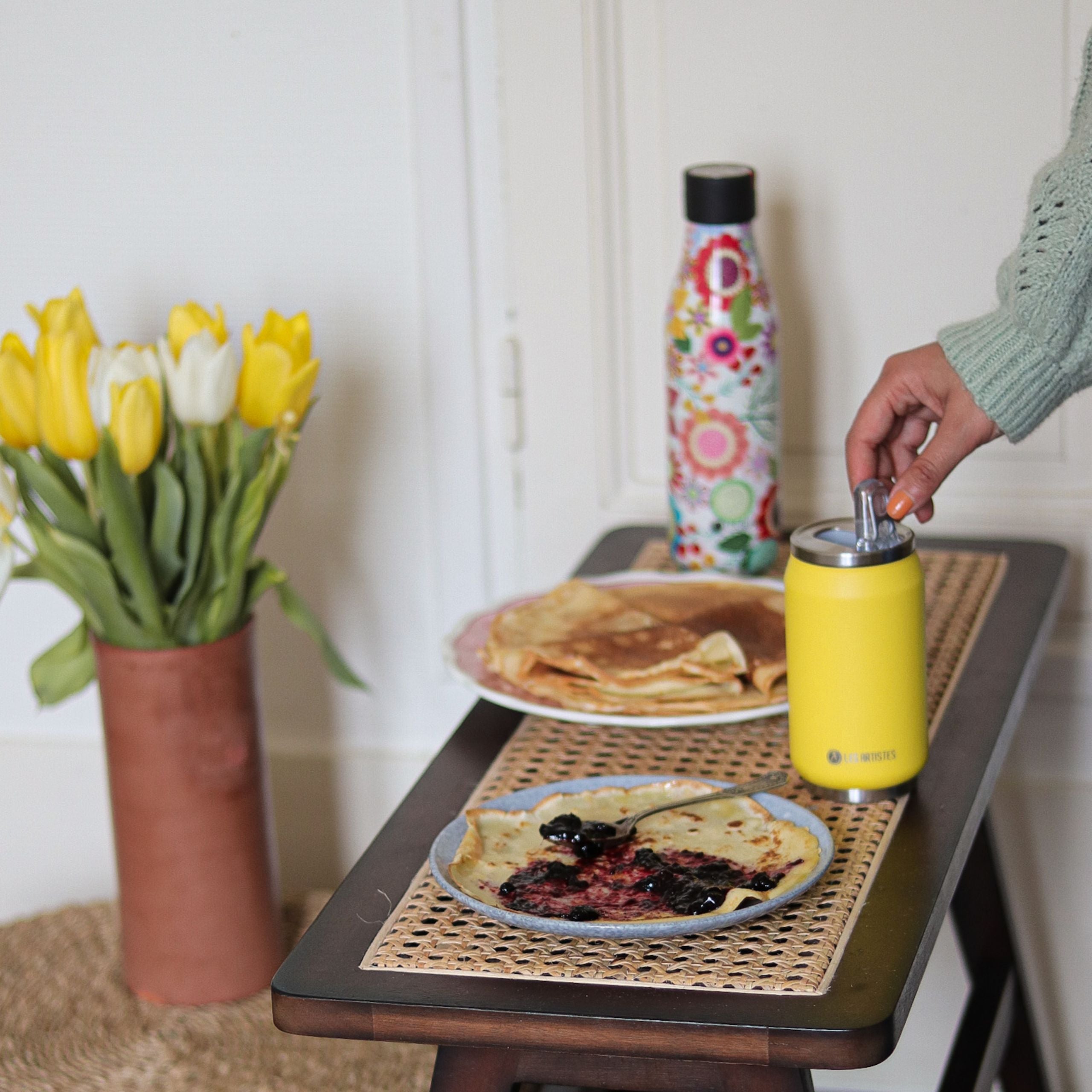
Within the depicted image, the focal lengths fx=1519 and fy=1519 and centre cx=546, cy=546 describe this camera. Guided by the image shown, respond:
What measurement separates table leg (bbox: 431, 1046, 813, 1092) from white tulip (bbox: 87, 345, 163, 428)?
2.30ft

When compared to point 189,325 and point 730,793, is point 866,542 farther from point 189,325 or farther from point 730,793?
point 189,325

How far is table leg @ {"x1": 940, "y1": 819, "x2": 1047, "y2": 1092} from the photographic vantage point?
1.40 m

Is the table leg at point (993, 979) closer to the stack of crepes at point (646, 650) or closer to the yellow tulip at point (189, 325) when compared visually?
the stack of crepes at point (646, 650)

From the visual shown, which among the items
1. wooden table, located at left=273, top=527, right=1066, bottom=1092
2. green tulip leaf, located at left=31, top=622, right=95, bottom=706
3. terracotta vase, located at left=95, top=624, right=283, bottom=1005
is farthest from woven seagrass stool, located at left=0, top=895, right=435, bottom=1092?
wooden table, located at left=273, top=527, right=1066, bottom=1092

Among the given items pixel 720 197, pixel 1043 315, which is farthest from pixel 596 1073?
pixel 720 197

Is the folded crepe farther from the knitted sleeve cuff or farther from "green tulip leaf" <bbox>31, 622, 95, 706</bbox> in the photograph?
"green tulip leaf" <bbox>31, 622, 95, 706</bbox>

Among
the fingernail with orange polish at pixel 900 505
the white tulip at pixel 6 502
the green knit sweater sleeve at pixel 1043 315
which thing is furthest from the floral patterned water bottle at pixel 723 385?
the white tulip at pixel 6 502

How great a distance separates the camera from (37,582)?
177 centimetres

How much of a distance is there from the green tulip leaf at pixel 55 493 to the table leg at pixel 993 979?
86cm

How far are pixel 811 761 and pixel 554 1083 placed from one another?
0.24 metres

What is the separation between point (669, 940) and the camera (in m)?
0.73

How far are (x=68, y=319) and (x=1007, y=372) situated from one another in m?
0.79

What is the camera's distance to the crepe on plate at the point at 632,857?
0.75 meters

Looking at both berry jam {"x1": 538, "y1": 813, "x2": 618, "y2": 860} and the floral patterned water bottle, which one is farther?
the floral patterned water bottle
